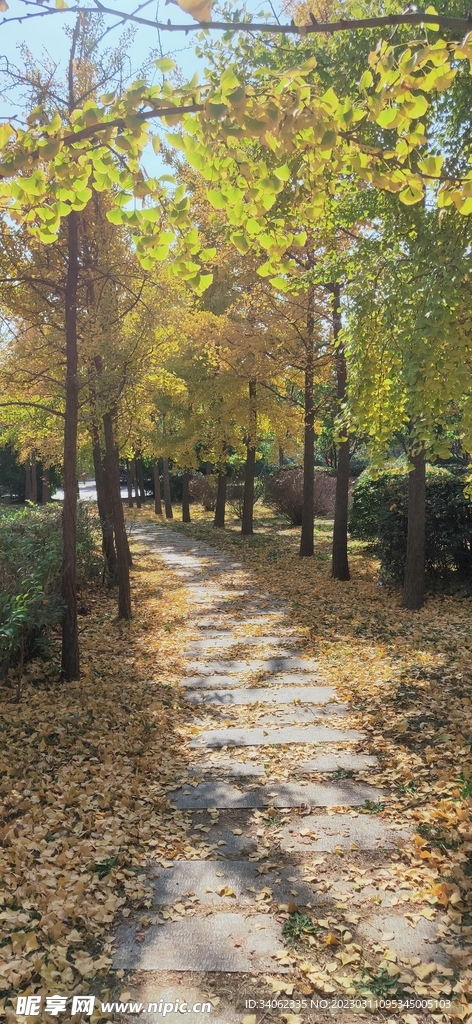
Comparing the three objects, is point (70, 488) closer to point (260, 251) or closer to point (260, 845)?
point (260, 251)

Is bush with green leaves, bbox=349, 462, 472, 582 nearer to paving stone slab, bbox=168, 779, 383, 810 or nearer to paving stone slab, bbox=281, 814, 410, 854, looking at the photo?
paving stone slab, bbox=168, 779, 383, 810

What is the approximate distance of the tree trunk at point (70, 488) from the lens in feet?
18.9

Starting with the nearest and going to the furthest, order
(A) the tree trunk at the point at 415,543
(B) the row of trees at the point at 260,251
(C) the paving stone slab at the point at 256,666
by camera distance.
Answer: (B) the row of trees at the point at 260,251, (C) the paving stone slab at the point at 256,666, (A) the tree trunk at the point at 415,543

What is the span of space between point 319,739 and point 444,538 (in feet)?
15.2

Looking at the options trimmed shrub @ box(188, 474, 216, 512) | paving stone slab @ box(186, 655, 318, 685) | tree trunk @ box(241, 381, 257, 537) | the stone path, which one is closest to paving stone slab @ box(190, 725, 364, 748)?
the stone path

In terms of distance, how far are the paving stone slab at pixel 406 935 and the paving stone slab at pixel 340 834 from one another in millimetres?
571

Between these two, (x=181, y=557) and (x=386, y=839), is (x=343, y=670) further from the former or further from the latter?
(x=181, y=557)

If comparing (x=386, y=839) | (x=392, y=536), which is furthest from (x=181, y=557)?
(x=386, y=839)

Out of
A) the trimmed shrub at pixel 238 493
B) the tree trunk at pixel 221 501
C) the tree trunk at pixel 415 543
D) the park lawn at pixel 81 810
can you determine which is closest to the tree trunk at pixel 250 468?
the tree trunk at pixel 221 501

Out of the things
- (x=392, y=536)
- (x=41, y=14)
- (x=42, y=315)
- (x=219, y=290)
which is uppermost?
(x=219, y=290)

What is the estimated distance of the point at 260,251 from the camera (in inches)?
267

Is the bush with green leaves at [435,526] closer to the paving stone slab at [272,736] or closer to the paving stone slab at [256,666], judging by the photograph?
the paving stone slab at [256,666]

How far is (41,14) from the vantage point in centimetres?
189

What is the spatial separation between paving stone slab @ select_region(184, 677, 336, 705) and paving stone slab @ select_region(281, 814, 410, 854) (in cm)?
188
